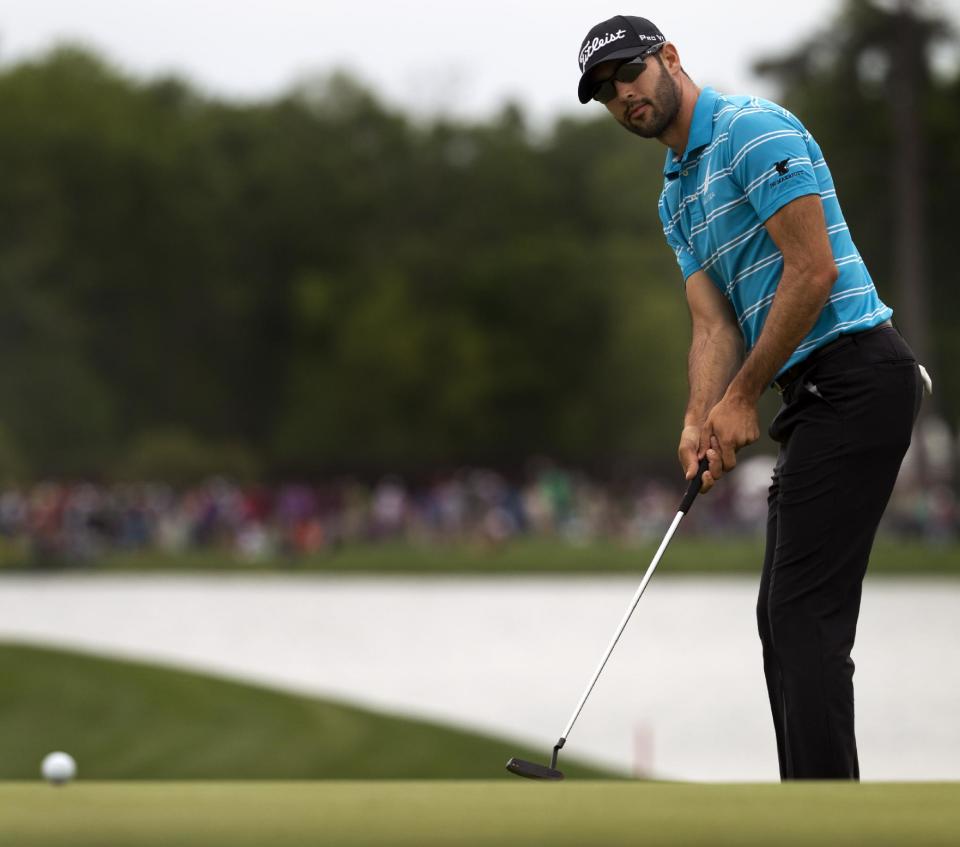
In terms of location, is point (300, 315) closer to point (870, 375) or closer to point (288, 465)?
point (288, 465)

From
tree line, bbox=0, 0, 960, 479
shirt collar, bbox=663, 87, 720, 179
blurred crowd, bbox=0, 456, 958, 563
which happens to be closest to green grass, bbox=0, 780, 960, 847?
shirt collar, bbox=663, 87, 720, 179

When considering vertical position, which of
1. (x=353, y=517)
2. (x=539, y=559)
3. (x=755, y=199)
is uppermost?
(x=755, y=199)

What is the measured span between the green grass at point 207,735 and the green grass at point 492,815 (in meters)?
7.18

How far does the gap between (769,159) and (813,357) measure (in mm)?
524

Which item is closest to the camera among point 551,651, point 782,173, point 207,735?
point 782,173

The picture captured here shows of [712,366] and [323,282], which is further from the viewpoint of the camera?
[323,282]

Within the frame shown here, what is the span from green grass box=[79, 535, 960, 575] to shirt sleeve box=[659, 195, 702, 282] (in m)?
24.0

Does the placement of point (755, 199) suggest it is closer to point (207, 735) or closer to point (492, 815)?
point (492, 815)

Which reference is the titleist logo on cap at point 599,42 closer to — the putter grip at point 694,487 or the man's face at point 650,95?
the man's face at point 650,95

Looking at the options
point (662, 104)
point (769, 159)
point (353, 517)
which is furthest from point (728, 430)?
point (353, 517)

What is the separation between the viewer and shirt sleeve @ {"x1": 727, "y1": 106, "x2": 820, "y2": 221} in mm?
4277

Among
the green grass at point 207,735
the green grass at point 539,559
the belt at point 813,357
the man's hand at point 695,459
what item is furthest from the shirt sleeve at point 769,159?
the green grass at point 539,559

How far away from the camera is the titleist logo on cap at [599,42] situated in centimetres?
451

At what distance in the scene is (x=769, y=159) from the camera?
4301 millimetres
